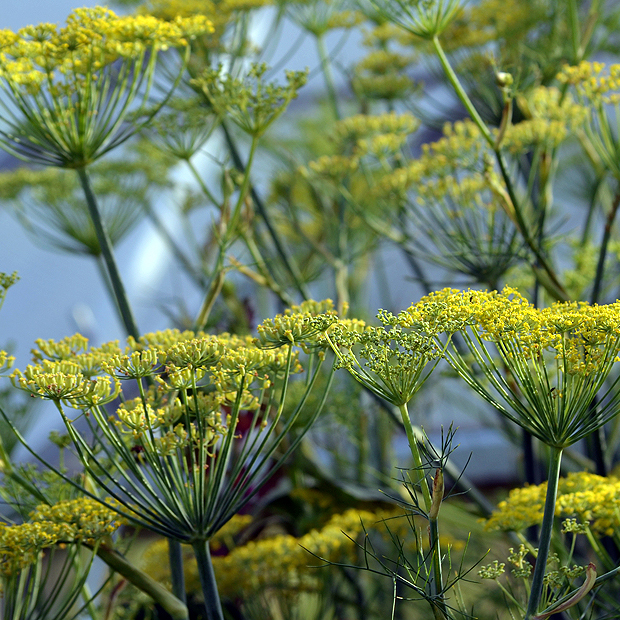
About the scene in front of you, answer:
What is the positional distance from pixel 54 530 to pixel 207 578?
0.41ft

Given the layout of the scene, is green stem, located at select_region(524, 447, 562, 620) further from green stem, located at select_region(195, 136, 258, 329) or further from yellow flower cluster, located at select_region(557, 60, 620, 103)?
yellow flower cluster, located at select_region(557, 60, 620, 103)

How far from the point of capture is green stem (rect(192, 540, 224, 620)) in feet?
1.68

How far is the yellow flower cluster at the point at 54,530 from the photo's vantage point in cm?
51

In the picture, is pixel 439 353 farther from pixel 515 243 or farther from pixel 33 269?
pixel 33 269

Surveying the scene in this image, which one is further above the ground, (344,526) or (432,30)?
(432,30)

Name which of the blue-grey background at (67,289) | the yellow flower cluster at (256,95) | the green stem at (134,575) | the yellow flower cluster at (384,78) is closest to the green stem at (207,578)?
the green stem at (134,575)

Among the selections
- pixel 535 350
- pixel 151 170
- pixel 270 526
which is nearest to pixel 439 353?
pixel 535 350

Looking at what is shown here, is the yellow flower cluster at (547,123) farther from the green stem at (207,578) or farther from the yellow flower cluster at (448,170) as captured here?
the green stem at (207,578)

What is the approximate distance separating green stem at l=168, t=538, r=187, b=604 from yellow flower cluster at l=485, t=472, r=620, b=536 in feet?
0.95

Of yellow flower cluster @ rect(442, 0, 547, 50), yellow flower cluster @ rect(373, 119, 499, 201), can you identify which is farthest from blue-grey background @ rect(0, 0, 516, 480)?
yellow flower cluster @ rect(373, 119, 499, 201)

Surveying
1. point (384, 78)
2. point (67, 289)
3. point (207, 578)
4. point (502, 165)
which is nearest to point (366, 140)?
point (384, 78)

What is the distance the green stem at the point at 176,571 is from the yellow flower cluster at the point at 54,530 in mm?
85

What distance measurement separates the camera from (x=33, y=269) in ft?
8.32

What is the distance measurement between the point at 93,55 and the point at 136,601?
1.96 ft
